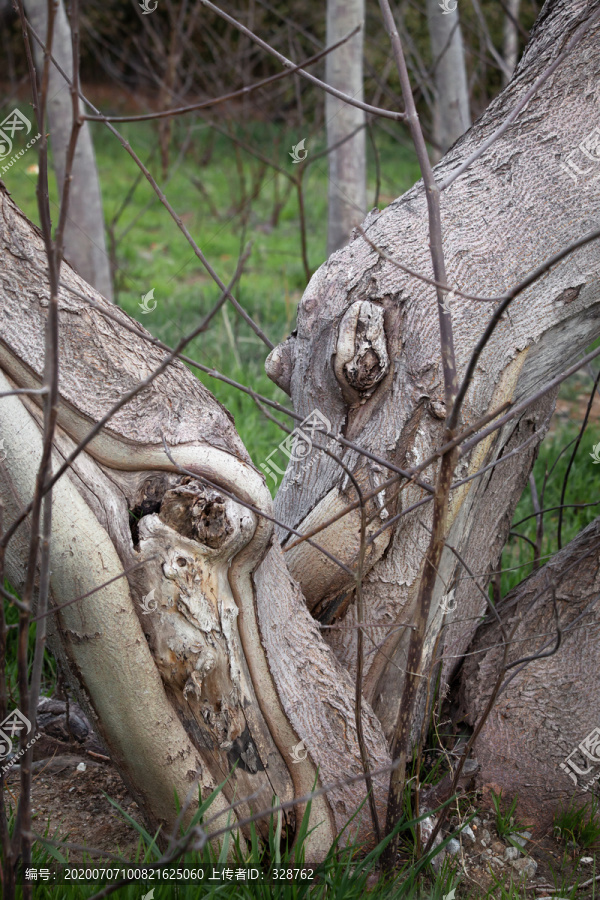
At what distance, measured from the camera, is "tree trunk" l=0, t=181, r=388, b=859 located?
138 centimetres

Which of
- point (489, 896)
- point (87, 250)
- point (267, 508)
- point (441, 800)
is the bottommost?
point (489, 896)

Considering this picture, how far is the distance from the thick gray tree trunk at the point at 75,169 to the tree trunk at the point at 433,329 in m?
2.70

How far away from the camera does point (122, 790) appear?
188 cm

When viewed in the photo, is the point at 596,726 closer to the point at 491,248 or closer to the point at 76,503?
the point at 491,248

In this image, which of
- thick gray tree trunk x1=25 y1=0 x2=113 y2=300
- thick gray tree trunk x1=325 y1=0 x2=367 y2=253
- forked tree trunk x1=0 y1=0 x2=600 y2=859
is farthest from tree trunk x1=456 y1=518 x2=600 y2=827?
thick gray tree trunk x1=25 y1=0 x2=113 y2=300

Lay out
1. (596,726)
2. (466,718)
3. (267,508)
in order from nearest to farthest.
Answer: (267,508) → (596,726) → (466,718)

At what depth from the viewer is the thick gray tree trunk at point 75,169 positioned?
3992mm

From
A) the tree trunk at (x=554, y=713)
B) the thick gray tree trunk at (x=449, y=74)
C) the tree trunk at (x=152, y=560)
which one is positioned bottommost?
the tree trunk at (x=554, y=713)

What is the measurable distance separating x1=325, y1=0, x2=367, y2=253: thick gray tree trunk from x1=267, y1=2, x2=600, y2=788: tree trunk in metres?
2.19

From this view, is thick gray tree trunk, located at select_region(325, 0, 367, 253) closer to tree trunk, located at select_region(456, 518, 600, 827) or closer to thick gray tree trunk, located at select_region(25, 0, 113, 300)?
thick gray tree trunk, located at select_region(25, 0, 113, 300)

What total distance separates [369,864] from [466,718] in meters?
0.56

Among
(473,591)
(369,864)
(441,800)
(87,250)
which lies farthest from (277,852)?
(87,250)

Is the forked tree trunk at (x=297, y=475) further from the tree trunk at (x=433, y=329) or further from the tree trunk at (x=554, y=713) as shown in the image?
the tree trunk at (x=554, y=713)

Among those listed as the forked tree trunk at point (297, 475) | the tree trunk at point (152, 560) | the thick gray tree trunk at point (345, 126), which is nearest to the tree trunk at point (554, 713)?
the forked tree trunk at point (297, 475)
